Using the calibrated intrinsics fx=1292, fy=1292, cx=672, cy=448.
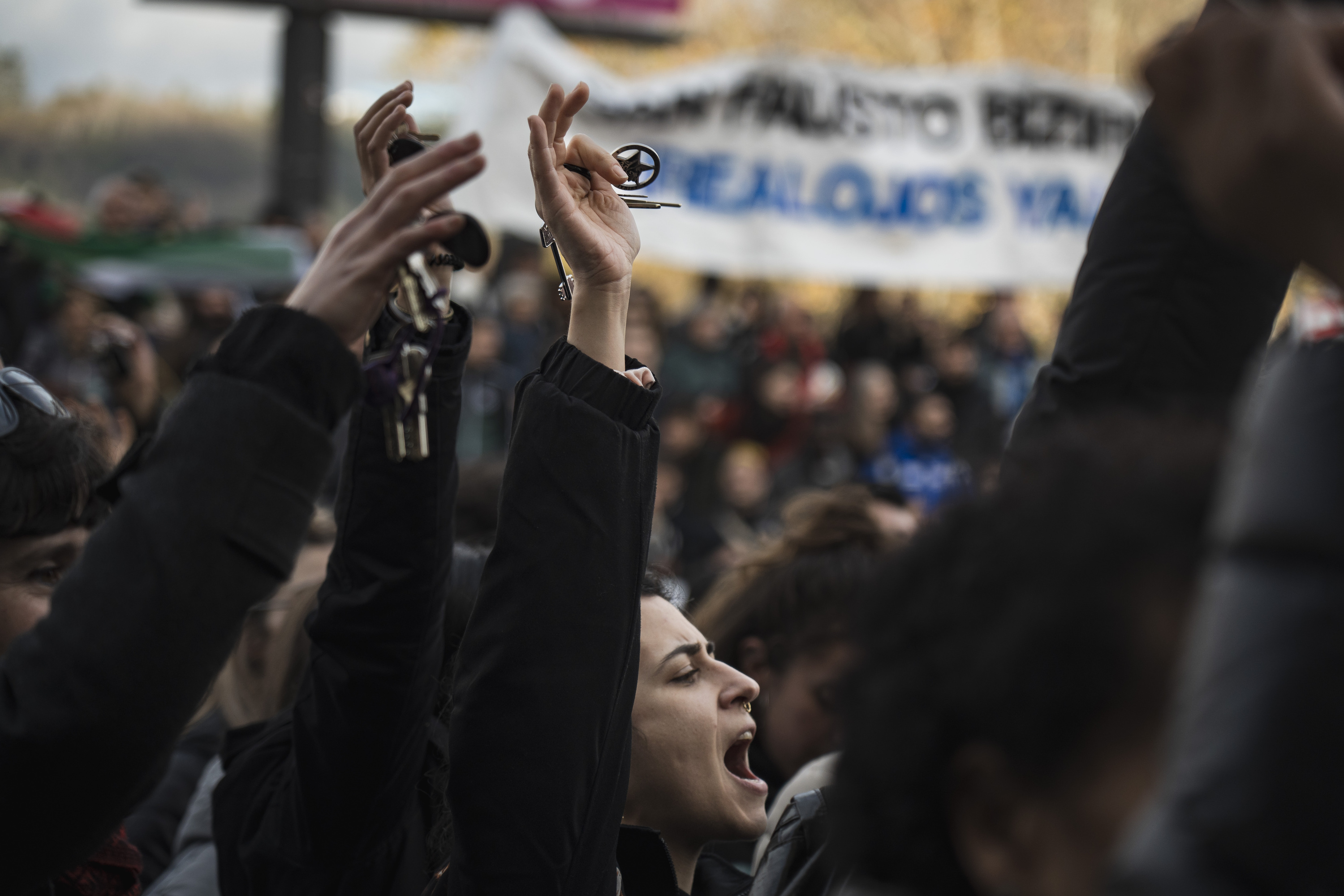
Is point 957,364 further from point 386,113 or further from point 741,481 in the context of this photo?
point 386,113

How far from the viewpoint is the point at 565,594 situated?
4.74ft

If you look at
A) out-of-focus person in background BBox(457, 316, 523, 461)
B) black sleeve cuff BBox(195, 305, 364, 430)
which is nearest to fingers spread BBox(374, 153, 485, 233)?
black sleeve cuff BBox(195, 305, 364, 430)

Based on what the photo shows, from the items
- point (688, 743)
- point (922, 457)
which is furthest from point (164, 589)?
point (922, 457)

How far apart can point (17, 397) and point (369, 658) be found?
1.88ft

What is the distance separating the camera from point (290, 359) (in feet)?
3.61

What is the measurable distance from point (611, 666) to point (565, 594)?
102 mm

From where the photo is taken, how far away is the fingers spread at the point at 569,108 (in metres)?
1.56

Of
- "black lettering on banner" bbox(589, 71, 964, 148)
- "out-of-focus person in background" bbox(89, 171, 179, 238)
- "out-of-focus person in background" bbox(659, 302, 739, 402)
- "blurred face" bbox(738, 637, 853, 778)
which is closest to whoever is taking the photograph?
"blurred face" bbox(738, 637, 853, 778)

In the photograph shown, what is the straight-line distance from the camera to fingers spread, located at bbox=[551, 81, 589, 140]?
156 cm

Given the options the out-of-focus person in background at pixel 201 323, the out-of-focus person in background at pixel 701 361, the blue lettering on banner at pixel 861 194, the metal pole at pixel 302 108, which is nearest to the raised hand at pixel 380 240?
the out-of-focus person in background at pixel 201 323

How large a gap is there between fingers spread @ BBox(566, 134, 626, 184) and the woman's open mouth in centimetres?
100

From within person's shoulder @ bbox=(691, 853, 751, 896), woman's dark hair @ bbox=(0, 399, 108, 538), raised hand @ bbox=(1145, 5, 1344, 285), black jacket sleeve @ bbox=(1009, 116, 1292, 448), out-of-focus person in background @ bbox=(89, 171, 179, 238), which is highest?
raised hand @ bbox=(1145, 5, 1344, 285)

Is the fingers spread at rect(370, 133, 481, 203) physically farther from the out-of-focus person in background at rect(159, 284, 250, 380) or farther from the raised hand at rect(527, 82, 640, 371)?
the out-of-focus person in background at rect(159, 284, 250, 380)

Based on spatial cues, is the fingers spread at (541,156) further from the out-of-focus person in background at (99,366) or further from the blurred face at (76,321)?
the blurred face at (76,321)
